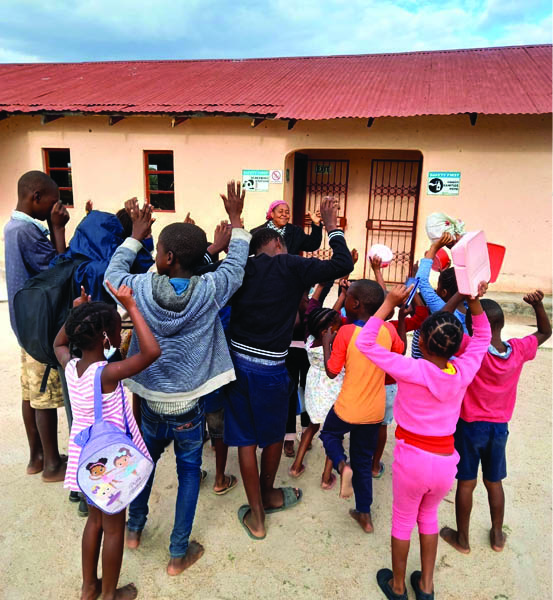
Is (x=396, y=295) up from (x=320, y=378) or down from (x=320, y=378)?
up

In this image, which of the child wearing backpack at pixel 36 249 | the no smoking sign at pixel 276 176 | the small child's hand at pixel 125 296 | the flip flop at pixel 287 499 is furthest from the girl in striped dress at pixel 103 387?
the no smoking sign at pixel 276 176

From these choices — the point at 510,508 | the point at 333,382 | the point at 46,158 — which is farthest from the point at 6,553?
the point at 46,158

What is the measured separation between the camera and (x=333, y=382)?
264 cm

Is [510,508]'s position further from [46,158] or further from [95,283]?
[46,158]

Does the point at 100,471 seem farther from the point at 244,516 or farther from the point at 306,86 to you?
the point at 306,86

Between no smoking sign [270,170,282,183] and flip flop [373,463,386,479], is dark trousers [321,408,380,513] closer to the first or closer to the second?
flip flop [373,463,386,479]

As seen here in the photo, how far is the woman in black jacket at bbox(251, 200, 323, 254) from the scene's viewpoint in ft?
10.7

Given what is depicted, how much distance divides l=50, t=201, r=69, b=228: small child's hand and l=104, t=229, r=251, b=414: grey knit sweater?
1.92ft

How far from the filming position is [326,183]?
895 cm

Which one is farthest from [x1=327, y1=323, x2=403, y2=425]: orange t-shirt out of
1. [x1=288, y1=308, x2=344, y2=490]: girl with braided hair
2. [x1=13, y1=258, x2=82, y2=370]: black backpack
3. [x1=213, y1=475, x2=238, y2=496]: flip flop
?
[x1=13, y1=258, x2=82, y2=370]: black backpack

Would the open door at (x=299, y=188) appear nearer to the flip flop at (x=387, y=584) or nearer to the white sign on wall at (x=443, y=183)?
the white sign on wall at (x=443, y=183)

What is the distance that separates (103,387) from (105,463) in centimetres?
28

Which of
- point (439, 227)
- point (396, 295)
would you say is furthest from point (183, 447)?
point (439, 227)

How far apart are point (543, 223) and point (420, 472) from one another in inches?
259
